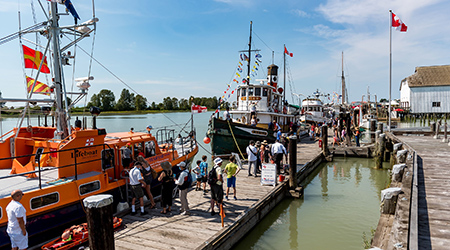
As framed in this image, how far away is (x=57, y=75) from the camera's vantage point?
32.2 feet

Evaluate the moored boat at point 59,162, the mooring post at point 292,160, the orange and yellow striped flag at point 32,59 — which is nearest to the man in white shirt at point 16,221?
the moored boat at point 59,162

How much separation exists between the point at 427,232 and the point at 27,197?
9.25 meters

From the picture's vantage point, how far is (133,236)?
7.18 metres

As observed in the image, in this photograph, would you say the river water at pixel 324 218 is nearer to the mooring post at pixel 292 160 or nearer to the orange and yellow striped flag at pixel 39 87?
the mooring post at pixel 292 160

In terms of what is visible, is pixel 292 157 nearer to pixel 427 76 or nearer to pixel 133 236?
pixel 133 236

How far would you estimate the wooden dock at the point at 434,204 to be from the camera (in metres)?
5.46

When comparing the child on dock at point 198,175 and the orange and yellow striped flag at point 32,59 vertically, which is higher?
the orange and yellow striped flag at point 32,59

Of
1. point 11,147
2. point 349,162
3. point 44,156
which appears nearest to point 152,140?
point 44,156

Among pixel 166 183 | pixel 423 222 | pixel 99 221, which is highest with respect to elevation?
pixel 99 221

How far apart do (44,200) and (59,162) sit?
3.96 feet

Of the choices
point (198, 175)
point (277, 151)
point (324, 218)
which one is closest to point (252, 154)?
point (277, 151)

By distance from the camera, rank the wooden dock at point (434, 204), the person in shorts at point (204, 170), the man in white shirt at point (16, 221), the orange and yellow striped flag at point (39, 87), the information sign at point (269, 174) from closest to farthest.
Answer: the wooden dock at point (434, 204) < the man in white shirt at point (16, 221) < the person in shorts at point (204, 170) < the orange and yellow striped flag at point (39, 87) < the information sign at point (269, 174)

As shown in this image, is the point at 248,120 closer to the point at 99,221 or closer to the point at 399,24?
the point at 399,24

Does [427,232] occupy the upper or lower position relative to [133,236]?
upper
